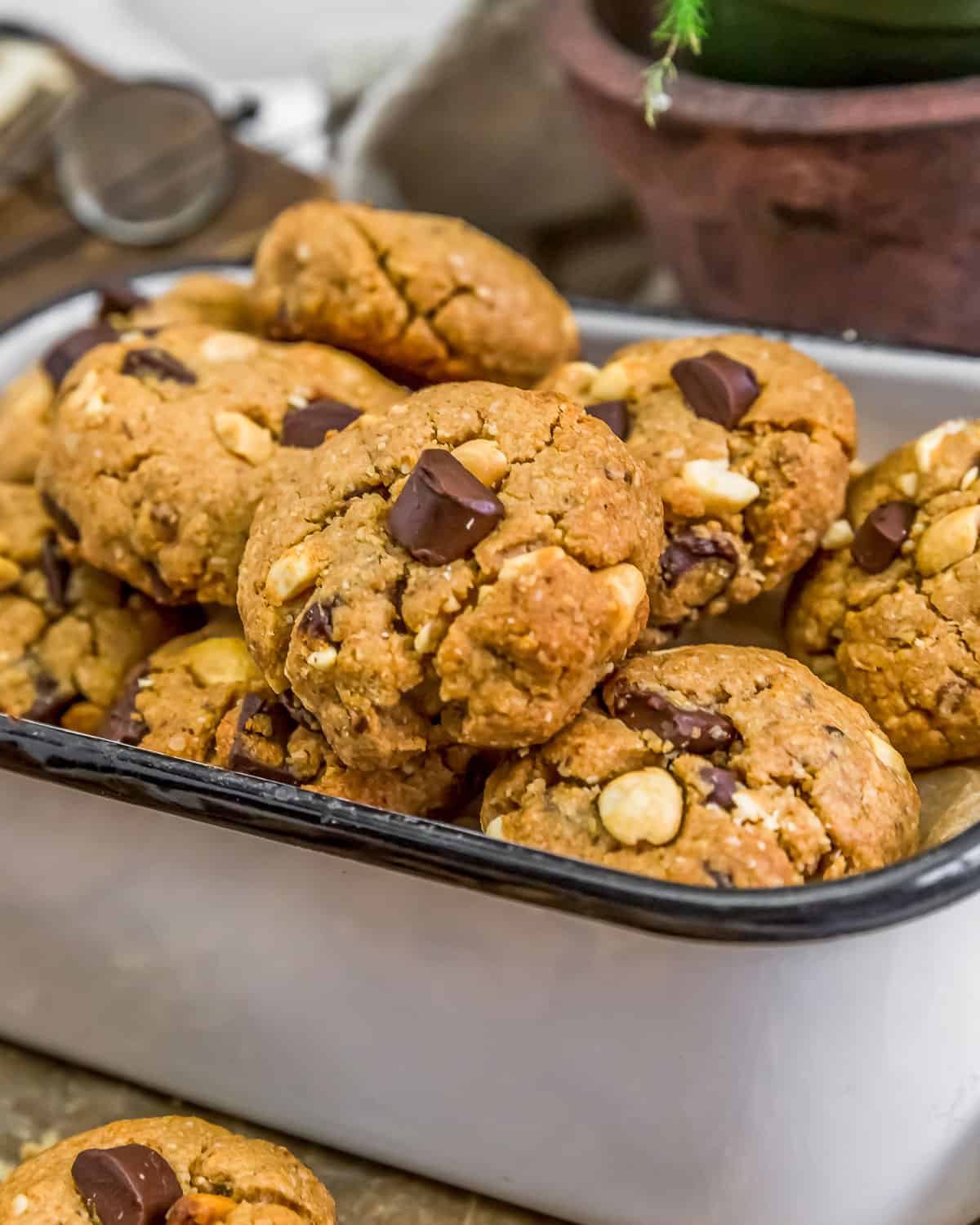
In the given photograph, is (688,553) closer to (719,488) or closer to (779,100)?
(719,488)

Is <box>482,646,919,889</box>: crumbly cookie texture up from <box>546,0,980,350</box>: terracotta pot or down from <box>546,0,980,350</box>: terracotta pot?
down

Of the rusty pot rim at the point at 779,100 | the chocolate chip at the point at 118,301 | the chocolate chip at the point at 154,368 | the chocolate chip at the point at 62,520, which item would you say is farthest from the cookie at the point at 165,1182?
the rusty pot rim at the point at 779,100

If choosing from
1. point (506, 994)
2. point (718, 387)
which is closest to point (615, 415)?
point (718, 387)

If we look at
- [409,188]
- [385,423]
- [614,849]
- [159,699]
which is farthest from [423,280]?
[409,188]

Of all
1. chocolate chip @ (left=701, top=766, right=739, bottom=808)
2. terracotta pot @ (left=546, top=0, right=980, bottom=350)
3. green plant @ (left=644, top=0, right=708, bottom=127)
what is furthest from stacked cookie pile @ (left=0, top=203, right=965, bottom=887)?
terracotta pot @ (left=546, top=0, right=980, bottom=350)

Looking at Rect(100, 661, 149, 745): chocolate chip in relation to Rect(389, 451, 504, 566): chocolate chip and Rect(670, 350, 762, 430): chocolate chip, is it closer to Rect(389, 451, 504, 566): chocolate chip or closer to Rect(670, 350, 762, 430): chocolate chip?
Rect(389, 451, 504, 566): chocolate chip

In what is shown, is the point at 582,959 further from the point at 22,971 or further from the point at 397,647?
the point at 22,971

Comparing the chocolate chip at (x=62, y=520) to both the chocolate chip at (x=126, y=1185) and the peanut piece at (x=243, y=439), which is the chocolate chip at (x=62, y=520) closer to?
the peanut piece at (x=243, y=439)
